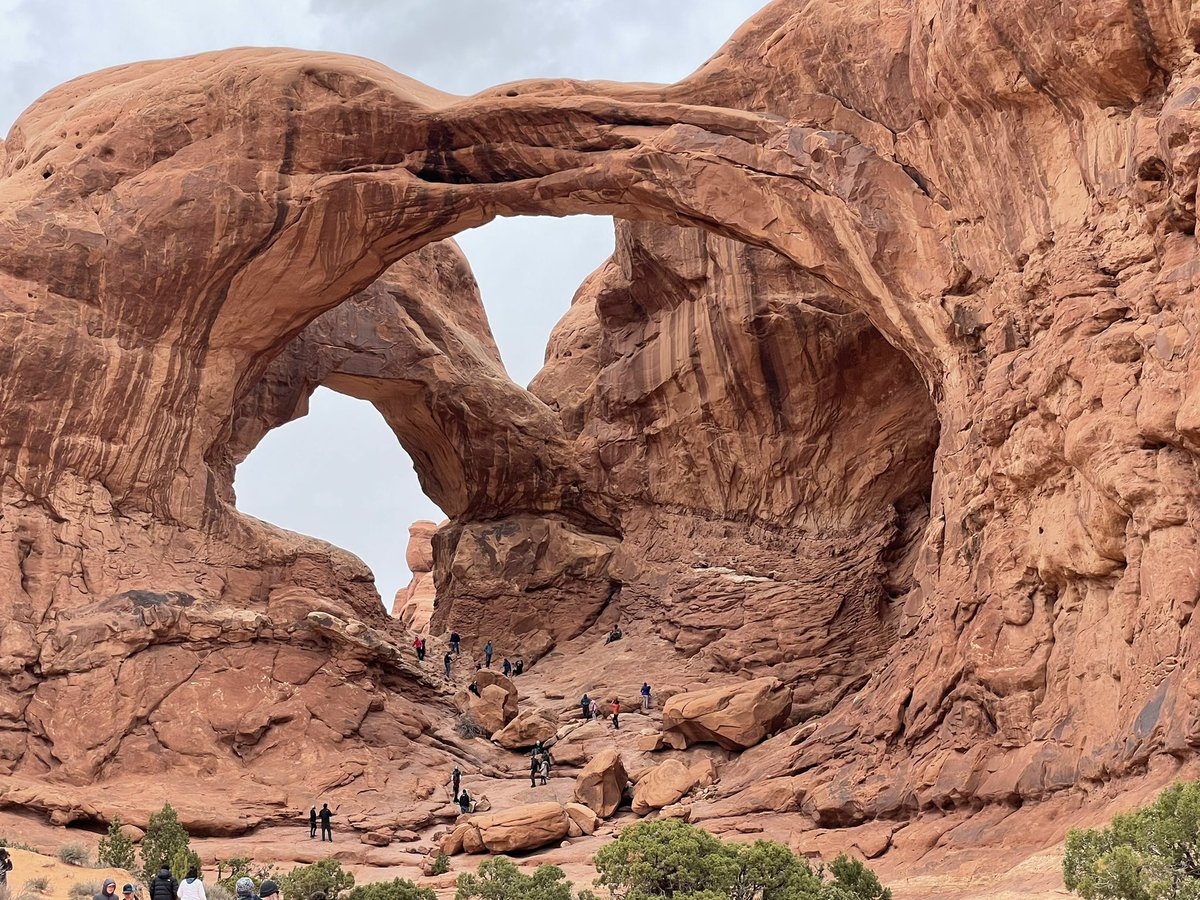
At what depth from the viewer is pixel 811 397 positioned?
37375 millimetres

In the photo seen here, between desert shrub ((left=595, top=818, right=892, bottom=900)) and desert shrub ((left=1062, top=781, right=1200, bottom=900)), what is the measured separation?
13.0 ft

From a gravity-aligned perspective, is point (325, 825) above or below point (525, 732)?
below

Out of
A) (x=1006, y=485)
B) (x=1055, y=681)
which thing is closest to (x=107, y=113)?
(x=1006, y=485)

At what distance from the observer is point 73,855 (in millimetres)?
23094

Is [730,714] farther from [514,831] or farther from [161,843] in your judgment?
[161,843]

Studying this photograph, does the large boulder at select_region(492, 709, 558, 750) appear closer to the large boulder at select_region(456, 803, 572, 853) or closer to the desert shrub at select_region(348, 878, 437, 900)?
the large boulder at select_region(456, 803, 572, 853)

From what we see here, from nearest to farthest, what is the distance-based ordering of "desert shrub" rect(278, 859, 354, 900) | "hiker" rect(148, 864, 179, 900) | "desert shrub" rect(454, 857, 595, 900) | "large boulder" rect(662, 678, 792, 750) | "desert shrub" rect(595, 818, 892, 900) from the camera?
"hiker" rect(148, 864, 179, 900) < "desert shrub" rect(595, 818, 892, 900) < "desert shrub" rect(454, 857, 595, 900) < "desert shrub" rect(278, 859, 354, 900) < "large boulder" rect(662, 678, 792, 750)

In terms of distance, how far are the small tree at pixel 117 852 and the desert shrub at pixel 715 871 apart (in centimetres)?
823

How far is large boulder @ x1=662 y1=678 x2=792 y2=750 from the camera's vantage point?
A: 29656 millimetres

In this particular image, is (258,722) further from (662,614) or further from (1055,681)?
(1055,681)

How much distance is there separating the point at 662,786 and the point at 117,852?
10.3m

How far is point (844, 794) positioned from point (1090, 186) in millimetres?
10784

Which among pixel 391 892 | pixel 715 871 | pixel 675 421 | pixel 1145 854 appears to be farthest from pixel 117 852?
pixel 675 421

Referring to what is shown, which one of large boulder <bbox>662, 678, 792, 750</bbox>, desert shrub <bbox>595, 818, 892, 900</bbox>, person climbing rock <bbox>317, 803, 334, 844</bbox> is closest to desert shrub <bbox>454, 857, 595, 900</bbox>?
desert shrub <bbox>595, 818, 892, 900</bbox>
